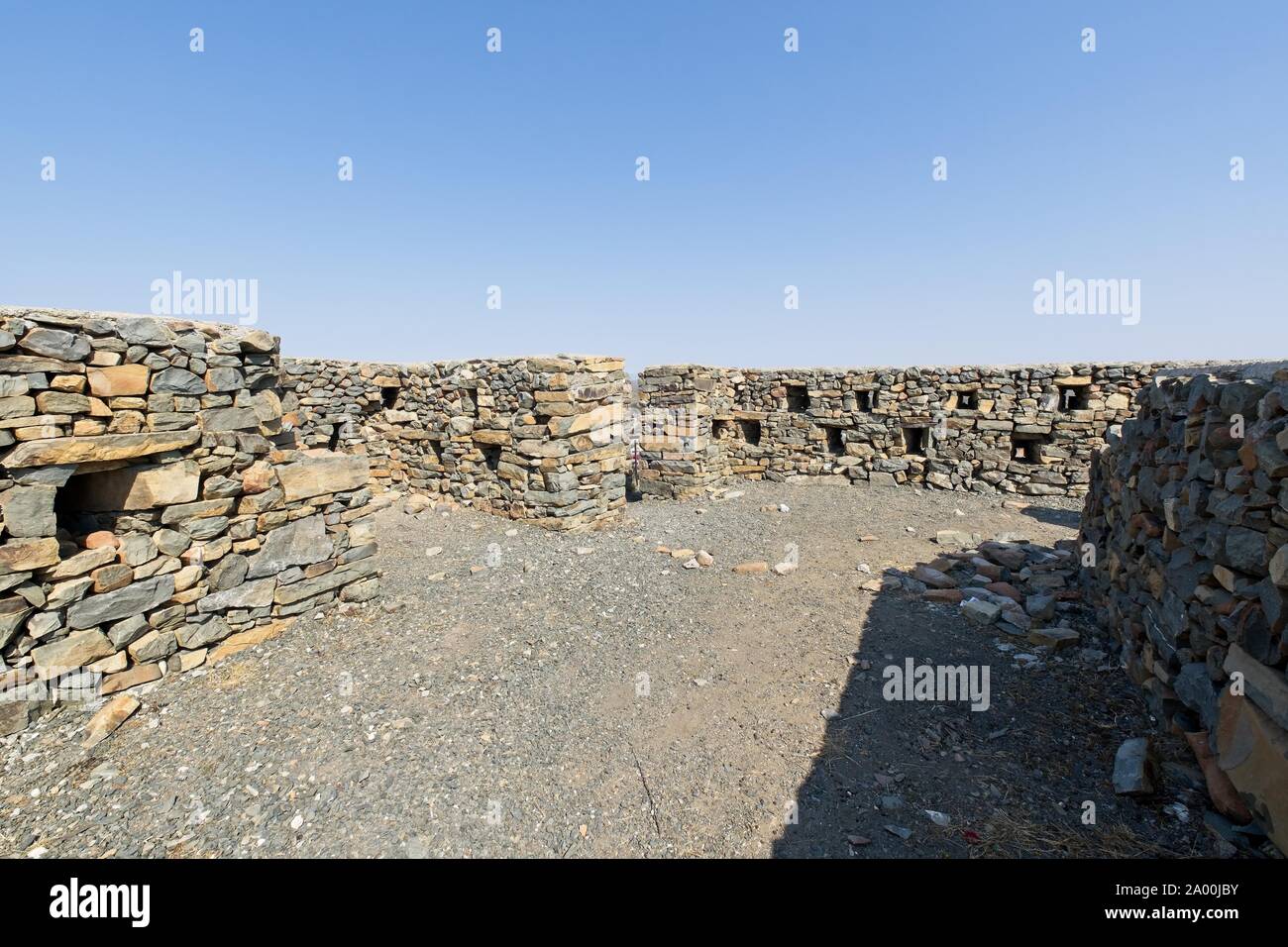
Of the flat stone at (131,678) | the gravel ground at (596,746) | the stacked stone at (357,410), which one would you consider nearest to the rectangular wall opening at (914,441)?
the gravel ground at (596,746)

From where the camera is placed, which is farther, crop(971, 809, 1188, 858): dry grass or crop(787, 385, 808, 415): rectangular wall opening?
crop(787, 385, 808, 415): rectangular wall opening

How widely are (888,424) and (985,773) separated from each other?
10206 millimetres

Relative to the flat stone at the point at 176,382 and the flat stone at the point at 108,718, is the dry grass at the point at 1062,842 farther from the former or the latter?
the flat stone at the point at 176,382

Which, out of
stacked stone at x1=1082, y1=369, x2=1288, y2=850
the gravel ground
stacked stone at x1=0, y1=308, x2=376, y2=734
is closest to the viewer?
stacked stone at x1=1082, y1=369, x2=1288, y2=850

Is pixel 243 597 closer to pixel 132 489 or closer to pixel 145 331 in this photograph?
pixel 132 489

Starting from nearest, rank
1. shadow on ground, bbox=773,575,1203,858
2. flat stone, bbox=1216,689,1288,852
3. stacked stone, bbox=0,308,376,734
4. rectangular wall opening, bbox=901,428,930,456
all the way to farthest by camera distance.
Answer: flat stone, bbox=1216,689,1288,852, shadow on ground, bbox=773,575,1203,858, stacked stone, bbox=0,308,376,734, rectangular wall opening, bbox=901,428,930,456

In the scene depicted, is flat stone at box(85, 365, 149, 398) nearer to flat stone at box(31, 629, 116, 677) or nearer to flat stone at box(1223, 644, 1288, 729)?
flat stone at box(31, 629, 116, 677)

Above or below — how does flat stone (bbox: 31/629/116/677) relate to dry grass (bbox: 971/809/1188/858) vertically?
above

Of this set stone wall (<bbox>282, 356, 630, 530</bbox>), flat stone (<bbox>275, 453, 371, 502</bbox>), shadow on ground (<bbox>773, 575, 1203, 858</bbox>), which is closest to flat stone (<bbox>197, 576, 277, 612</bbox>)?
flat stone (<bbox>275, 453, 371, 502</bbox>)

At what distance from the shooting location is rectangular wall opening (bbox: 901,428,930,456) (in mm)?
12070

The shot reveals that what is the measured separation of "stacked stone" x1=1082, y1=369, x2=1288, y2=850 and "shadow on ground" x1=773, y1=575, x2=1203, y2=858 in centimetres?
40

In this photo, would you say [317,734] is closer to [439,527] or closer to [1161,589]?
[439,527]
